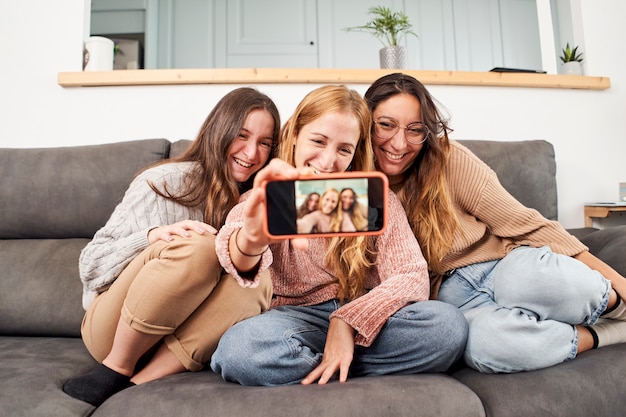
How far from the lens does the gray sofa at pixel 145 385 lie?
633mm

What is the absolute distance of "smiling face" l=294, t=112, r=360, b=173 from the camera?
2.85ft

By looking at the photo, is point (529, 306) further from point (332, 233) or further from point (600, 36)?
point (600, 36)

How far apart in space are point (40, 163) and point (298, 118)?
82cm

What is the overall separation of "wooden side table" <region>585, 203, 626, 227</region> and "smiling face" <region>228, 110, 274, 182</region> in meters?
1.25

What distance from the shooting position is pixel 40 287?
1.15m

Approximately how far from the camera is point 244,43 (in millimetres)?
3092

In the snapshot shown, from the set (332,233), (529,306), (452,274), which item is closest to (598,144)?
(452,274)

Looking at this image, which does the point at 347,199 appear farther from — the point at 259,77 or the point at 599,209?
the point at 599,209

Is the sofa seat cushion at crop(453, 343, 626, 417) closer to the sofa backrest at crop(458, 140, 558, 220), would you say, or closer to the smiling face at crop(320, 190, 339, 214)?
the smiling face at crop(320, 190, 339, 214)

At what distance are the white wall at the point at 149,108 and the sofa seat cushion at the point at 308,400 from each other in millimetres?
1074

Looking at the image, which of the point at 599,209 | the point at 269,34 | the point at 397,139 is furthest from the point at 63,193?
the point at 269,34

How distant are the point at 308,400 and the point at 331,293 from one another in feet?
1.10

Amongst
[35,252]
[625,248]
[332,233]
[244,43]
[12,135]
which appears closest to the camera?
[332,233]

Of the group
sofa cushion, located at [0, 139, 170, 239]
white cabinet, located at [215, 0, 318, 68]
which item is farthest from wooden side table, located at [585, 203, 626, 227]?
white cabinet, located at [215, 0, 318, 68]
